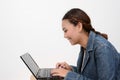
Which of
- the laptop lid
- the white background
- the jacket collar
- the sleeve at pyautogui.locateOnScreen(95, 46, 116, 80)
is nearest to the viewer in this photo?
the sleeve at pyautogui.locateOnScreen(95, 46, 116, 80)

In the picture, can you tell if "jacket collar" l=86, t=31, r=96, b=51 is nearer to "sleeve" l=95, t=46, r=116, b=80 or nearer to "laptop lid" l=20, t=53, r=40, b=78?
"sleeve" l=95, t=46, r=116, b=80

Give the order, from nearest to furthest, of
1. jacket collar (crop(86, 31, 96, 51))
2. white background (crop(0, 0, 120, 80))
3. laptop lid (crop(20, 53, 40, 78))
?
jacket collar (crop(86, 31, 96, 51)), laptop lid (crop(20, 53, 40, 78)), white background (crop(0, 0, 120, 80))

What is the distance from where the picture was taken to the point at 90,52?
1.23m

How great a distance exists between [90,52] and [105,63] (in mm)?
128

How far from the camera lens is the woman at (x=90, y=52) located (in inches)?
44.6

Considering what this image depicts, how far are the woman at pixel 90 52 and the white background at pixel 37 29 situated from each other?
0.84 meters

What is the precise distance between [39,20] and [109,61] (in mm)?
1185

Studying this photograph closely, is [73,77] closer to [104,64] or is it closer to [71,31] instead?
[104,64]

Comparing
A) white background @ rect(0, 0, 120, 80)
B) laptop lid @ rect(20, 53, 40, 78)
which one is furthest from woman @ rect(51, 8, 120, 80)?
white background @ rect(0, 0, 120, 80)

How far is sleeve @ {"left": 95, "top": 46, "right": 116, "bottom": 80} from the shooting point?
112cm

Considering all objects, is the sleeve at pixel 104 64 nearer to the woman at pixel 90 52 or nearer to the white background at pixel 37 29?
the woman at pixel 90 52

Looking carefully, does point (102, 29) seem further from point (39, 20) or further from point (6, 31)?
point (6, 31)

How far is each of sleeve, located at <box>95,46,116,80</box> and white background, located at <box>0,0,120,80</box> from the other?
1.08 metres

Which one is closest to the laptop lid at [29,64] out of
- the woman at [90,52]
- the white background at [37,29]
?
the woman at [90,52]
